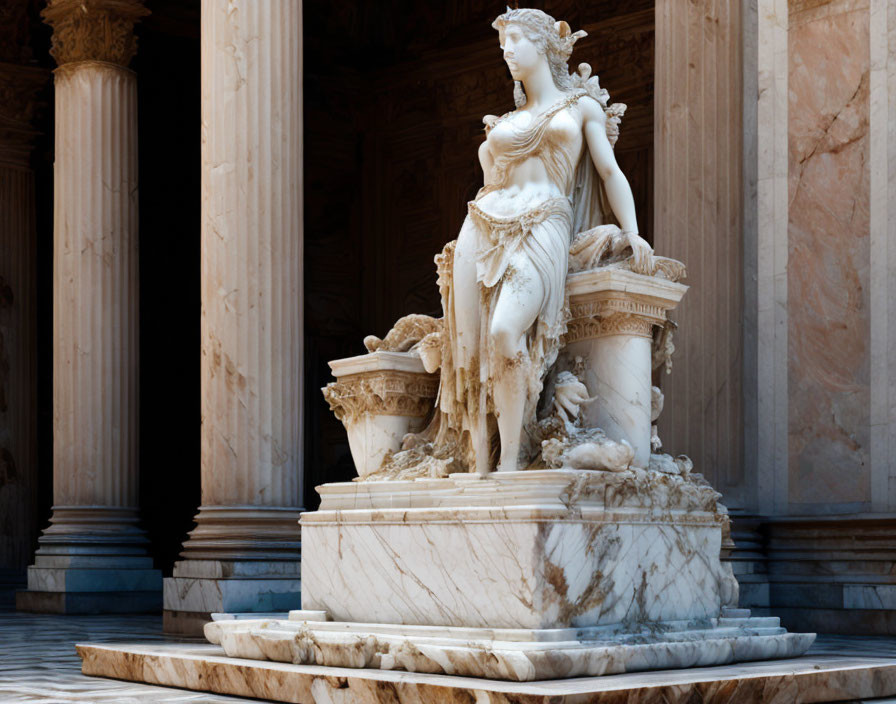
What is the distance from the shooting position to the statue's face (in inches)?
313

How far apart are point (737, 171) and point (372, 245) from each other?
1121cm

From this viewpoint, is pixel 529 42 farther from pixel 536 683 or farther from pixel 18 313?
pixel 18 313

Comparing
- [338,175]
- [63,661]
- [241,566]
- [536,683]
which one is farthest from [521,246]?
[338,175]

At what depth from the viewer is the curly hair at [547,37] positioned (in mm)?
7988

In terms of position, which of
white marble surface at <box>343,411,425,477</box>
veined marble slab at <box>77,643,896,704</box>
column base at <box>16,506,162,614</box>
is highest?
white marble surface at <box>343,411,425,477</box>

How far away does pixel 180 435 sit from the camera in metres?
21.0

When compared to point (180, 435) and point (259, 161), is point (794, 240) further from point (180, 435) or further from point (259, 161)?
point (180, 435)

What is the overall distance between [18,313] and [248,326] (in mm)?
8503

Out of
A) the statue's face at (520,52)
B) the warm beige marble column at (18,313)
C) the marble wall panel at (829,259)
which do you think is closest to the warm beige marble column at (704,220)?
the marble wall panel at (829,259)

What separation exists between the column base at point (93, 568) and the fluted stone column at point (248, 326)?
3506 mm

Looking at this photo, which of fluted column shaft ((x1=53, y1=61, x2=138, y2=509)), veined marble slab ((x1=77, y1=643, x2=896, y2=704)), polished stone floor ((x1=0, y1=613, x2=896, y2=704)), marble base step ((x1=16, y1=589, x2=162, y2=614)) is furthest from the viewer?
fluted column shaft ((x1=53, y1=61, x2=138, y2=509))

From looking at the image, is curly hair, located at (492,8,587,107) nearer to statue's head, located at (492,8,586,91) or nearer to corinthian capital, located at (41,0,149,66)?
statue's head, located at (492,8,586,91)

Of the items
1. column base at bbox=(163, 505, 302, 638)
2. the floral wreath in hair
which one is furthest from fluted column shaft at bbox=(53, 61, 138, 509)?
the floral wreath in hair

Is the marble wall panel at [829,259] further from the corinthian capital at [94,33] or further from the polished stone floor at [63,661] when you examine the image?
the corinthian capital at [94,33]
